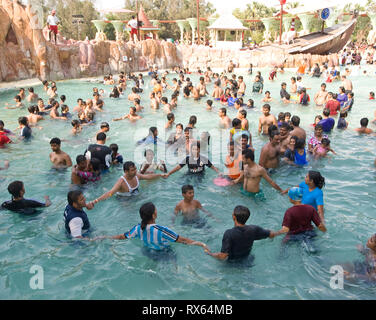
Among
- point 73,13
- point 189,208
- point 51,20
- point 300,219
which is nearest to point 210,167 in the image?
point 189,208

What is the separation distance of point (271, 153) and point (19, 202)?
523 centimetres

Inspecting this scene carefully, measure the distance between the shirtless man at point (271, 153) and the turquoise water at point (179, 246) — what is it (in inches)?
14.7

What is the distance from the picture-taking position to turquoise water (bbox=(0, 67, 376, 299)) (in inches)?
163

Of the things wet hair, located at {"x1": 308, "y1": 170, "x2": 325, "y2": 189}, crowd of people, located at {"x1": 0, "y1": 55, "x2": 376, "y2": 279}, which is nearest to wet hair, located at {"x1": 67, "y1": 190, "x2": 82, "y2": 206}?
crowd of people, located at {"x1": 0, "y1": 55, "x2": 376, "y2": 279}

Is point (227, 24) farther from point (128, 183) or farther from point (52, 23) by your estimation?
point (128, 183)

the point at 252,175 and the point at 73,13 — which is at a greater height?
the point at 73,13

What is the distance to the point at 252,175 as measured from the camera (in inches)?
235

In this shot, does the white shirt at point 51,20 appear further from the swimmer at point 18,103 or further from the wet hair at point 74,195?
the wet hair at point 74,195

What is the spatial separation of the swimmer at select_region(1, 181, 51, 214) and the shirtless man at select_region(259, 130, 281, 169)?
4.75 meters

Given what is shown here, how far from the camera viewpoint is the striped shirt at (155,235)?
4148mm

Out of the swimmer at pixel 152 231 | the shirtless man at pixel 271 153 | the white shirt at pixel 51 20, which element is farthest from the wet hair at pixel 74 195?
the white shirt at pixel 51 20

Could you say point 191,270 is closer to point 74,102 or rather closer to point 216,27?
point 74,102
